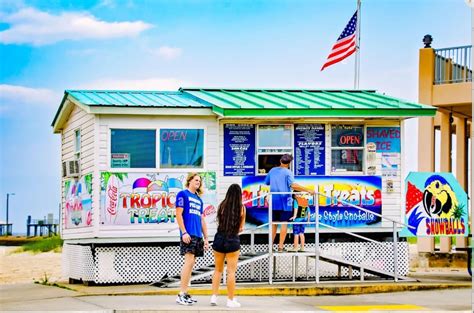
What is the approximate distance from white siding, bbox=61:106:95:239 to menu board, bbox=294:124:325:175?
4.05 meters

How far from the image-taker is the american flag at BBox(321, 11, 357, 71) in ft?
83.3

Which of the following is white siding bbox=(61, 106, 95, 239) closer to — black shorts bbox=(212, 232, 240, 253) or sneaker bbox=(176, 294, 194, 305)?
sneaker bbox=(176, 294, 194, 305)

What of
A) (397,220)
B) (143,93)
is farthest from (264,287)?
(143,93)

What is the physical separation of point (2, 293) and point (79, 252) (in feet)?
6.76

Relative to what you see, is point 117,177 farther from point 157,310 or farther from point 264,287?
point 157,310

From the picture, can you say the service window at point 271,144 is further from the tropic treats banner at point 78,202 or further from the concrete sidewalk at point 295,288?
the tropic treats banner at point 78,202

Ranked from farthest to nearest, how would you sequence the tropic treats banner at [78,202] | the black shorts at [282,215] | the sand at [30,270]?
1. the sand at [30,270]
2. the tropic treats banner at [78,202]
3. the black shorts at [282,215]

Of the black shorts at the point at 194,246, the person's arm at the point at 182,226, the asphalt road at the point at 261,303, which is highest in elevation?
the person's arm at the point at 182,226

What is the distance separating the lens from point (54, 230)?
8056 cm

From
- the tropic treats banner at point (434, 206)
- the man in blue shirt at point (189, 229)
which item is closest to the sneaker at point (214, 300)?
the man in blue shirt at point (189, 229)

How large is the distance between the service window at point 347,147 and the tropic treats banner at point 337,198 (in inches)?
11.7

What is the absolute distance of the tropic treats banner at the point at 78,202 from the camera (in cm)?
2075

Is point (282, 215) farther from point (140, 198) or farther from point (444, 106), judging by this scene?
point (444, 106)

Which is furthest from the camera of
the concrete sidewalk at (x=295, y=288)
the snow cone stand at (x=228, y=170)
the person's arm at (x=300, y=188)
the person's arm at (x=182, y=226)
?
the snow cone stand at (x=228, y=170)
